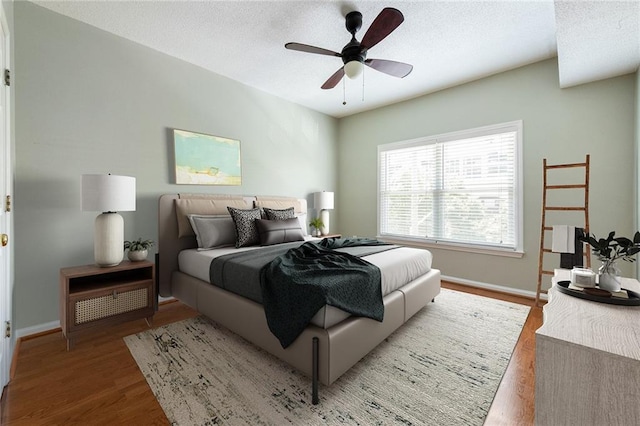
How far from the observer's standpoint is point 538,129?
3221 mm

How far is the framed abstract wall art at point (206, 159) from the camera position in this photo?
3186mm

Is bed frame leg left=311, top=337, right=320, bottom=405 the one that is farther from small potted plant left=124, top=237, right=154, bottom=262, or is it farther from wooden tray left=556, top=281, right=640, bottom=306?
small potted plant left=124, top=237, right=154, bottom=262

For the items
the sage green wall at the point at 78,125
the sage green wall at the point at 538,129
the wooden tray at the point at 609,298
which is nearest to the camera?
the wooden tray at the point at 609,298

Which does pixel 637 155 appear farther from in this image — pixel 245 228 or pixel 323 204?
pixel 245 228

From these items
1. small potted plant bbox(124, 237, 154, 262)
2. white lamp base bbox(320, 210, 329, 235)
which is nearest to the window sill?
white lamp base bbox(320, 210, 329, 235)

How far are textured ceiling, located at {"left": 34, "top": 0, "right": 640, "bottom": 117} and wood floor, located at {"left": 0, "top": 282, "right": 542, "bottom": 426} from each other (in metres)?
2.53

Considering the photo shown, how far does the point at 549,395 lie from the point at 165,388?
1976mm

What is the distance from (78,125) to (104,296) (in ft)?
5.24

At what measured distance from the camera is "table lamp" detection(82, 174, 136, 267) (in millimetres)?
2178

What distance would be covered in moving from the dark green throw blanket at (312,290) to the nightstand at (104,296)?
137cm

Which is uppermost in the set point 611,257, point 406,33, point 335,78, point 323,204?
point 406,33

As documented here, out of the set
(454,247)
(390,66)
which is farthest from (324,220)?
(390,66)

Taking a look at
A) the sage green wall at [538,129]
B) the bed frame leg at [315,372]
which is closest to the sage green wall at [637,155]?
the sage green wall at [538,129]

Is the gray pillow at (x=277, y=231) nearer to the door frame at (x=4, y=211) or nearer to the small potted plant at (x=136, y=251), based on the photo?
the small potted plant at (x=136, y=251)
